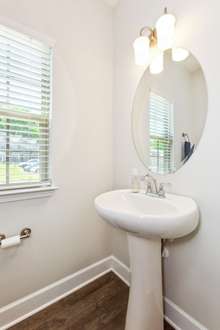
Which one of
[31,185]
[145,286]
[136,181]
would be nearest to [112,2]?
[136,181]

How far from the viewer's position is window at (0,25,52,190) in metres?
1.10

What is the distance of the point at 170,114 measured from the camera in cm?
124

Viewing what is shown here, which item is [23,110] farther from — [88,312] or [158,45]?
[88,312]

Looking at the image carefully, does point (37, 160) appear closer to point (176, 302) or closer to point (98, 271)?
point (98, 271)

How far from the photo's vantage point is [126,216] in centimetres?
81

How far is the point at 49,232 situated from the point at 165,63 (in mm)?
1434

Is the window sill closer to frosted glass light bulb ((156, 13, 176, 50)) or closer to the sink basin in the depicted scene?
the sink basin

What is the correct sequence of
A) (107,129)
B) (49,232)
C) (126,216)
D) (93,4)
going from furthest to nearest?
(107,129) → (93,4) → (49,232) → (126,216)

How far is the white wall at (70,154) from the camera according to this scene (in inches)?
46.1

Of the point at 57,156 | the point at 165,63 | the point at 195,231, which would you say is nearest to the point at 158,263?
the point at 195,231

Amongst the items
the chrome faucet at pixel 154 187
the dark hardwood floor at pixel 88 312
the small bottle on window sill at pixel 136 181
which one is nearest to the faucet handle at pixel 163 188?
the chrome faucet at pixel 154 187

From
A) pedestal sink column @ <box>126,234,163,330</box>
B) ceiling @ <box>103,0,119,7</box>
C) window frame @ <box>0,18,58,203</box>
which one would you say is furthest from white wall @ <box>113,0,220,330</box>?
window frame @ <box>0,18,58,203</box>

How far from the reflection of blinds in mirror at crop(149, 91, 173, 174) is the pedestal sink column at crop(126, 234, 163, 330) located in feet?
1.64

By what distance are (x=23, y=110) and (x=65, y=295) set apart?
139 cm
